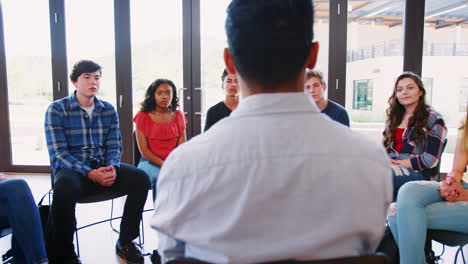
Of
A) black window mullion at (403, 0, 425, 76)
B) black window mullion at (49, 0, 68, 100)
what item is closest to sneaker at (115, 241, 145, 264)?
black window mullion at (49, 0, 68, 100)

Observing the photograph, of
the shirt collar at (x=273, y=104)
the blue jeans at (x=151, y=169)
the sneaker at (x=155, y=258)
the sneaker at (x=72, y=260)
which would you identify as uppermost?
the shirt collar at (x=273, y=104)

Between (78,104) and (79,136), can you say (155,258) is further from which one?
(78,104)

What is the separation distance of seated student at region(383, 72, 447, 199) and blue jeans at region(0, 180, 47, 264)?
7.12ft

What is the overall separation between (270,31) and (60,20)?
4767mm

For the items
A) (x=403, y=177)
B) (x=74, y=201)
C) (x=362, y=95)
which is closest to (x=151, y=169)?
(x=74, y=201)

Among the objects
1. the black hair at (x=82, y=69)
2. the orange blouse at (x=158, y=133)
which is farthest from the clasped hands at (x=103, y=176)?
the black hair at (x=82, y=69)

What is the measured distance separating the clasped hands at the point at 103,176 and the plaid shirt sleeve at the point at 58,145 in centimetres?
6

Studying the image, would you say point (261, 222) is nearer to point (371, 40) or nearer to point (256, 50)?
point (256, 50)

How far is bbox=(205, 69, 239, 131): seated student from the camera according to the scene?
2.76 metres

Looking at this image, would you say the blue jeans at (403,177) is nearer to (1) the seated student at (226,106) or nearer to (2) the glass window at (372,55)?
(1) the seated student at (226,106)

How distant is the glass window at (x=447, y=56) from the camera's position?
431 cm

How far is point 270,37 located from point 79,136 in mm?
2285

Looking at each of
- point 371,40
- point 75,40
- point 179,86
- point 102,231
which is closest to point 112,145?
point 102,231

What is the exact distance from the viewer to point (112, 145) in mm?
2791
